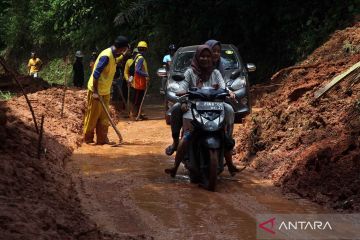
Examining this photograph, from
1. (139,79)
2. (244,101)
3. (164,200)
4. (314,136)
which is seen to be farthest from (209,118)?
(139,79)

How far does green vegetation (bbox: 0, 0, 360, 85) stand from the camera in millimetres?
19828

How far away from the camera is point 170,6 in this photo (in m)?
24.9

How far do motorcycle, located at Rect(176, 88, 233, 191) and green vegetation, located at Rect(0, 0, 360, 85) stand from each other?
1124 cm

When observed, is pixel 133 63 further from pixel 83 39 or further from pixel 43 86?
pixel 83 39

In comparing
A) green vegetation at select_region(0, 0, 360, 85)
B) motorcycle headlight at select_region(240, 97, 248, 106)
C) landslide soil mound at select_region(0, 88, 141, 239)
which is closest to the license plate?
landslide soil mound at select_region(0, 88, 141, 239)

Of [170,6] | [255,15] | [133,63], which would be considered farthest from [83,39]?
[133,63]

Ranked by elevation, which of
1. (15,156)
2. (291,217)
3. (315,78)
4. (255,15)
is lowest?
(291,217)

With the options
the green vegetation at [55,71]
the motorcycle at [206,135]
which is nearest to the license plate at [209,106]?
the motorcycle at [206,135]

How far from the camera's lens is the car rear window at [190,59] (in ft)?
46.1

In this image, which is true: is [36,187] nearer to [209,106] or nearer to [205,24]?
[209,106]

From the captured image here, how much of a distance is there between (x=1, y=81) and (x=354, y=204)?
14.2 meters

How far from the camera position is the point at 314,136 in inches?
343

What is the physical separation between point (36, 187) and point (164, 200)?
4.96 feet

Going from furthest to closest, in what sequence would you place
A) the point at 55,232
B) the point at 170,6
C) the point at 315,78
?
1. the point at 170,6
2. the point at 315,78
3. the point at 55,232
